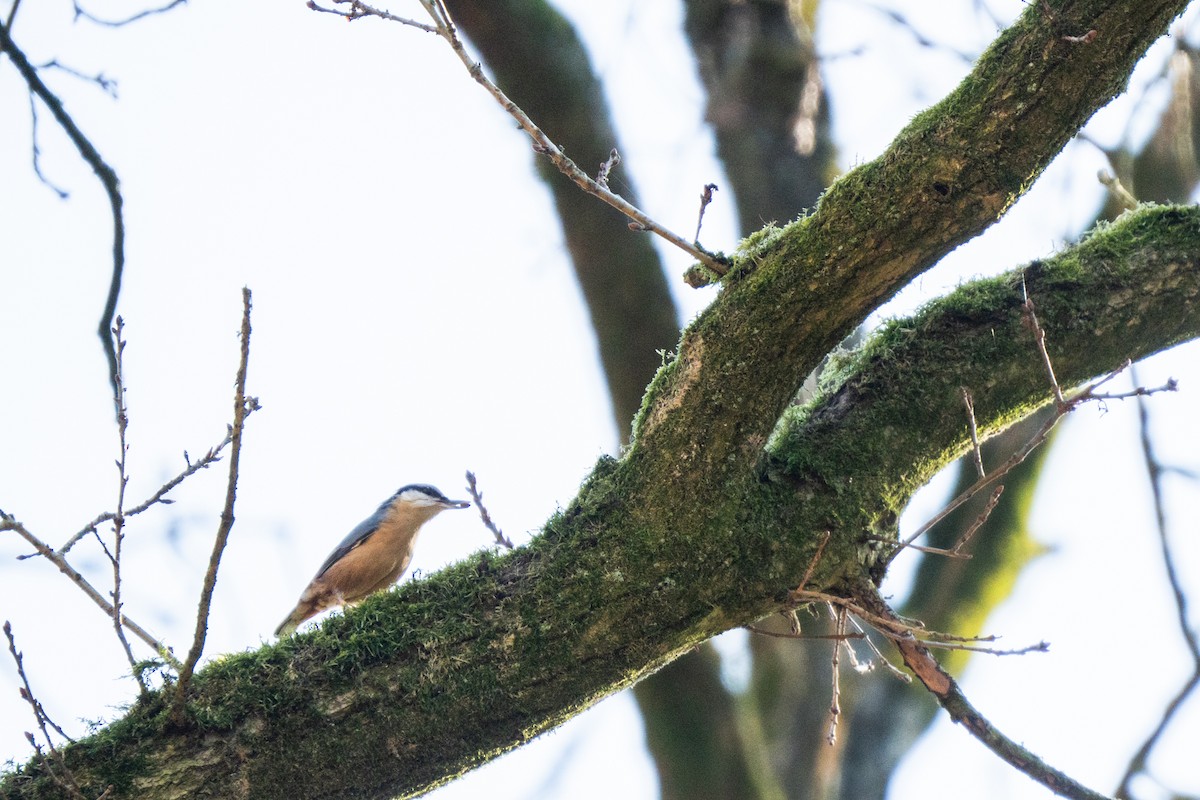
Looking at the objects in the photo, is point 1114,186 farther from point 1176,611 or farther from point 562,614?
point 562,614

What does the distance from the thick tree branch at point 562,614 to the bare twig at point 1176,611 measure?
1.99 meters

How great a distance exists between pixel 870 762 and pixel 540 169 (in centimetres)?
346

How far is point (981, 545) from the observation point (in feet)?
17.2

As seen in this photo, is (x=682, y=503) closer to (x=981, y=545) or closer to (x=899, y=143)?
(x=899, y=143)

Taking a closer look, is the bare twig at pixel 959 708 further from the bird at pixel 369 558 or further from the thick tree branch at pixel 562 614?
the bird at pixel 369 558

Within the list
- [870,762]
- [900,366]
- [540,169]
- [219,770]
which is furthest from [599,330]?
[870,762]

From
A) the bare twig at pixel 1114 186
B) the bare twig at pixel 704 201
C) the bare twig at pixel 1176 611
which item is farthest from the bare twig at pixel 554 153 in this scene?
the bare twig at pixel 1176 611

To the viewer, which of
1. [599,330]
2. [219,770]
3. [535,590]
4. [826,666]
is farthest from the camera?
[826,666]

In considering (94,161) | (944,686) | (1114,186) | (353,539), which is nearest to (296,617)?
(353,539)

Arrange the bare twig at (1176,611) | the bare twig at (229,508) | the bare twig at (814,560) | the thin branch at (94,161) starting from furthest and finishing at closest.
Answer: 1. the bare twig at (1176,611)
2. the thin branch at (94,161)
3. the bare twig at (814,560)
4. the bare twig at (229,508)

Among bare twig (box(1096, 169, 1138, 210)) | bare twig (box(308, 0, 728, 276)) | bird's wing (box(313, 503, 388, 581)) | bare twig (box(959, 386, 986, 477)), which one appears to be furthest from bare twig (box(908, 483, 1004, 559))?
bird's wing (box(313, 503, 388, 581))

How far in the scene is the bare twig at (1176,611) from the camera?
4.09 metres

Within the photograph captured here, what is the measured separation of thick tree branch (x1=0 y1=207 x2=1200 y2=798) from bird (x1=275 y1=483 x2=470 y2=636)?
1773 millimetres

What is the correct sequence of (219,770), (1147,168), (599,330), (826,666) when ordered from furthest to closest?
(826,666), (1147,168), (599,330), (219,770)
